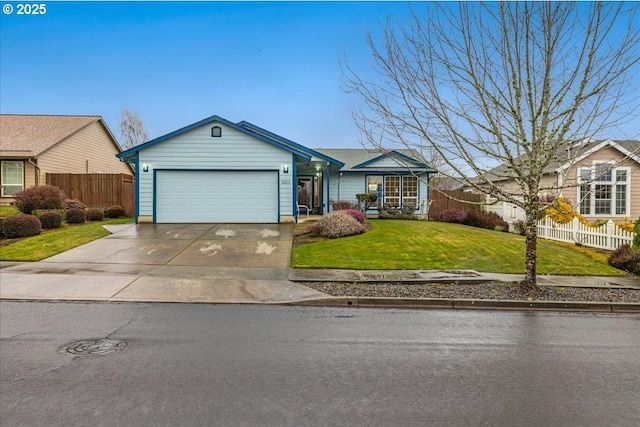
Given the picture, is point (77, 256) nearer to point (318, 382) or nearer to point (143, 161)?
point (143, 161)

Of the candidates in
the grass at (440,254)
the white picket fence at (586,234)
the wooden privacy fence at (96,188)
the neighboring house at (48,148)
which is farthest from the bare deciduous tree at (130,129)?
the white picket fence at (586,234)

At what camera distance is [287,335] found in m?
5.39

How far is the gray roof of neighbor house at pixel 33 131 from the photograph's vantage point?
22.8 m

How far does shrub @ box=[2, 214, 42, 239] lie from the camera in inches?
535

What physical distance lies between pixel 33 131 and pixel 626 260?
3071cm

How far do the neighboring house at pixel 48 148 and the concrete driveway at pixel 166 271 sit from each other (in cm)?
1247

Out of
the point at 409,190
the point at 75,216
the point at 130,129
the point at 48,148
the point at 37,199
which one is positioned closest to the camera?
the point at 37,199

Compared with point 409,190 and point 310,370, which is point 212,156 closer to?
point 409,190

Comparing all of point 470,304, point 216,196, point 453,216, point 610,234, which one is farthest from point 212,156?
point 610,234

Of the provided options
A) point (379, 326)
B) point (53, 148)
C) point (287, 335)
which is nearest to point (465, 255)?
point (379, 326)

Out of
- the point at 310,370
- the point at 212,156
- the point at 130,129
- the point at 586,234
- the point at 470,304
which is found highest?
the point at 130,129

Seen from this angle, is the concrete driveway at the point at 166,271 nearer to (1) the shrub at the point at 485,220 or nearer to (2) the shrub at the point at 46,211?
(2) the shrub at the point at 46,211

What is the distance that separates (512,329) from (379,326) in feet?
6.45

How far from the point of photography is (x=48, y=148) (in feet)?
76.1
